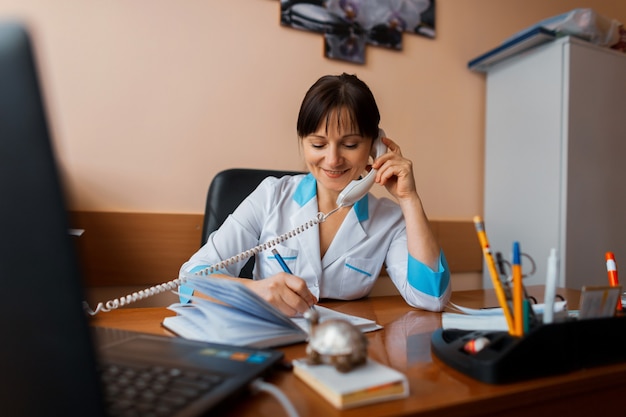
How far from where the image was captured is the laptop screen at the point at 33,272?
9.2 inches

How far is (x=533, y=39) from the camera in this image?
1.79 metres

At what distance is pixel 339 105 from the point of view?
1.13m

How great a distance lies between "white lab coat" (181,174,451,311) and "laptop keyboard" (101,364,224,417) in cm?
61

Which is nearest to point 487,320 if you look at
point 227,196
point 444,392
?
point 444,392

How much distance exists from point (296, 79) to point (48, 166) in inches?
61.2

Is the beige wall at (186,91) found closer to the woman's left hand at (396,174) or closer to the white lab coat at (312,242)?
the white lab coat at (312,242)

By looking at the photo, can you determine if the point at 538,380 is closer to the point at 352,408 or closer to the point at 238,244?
the point at 352,408

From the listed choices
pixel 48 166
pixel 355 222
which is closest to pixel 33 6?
pixel 355 222

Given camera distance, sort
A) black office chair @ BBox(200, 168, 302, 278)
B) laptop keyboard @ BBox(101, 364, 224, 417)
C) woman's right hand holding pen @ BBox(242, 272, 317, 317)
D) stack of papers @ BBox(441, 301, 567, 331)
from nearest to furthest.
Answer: laptop keyboard @ BBox(101, 364, 224, 417) → stack of papers @ BBox(441, 301, 567, 331) → woman's right hand holding pen @ BBox(242, 272, 317, 317) → black office chair @ BBox(200, 168, 302, 278)

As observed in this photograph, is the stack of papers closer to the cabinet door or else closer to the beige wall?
the beige wall

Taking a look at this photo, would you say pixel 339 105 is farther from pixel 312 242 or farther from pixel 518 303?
pixel 518 303

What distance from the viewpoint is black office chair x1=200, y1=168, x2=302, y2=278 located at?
49.8 inches

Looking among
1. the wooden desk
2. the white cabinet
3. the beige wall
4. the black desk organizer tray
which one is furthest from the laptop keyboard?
the white cabinet

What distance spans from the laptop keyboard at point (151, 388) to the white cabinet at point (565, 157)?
1.64m
